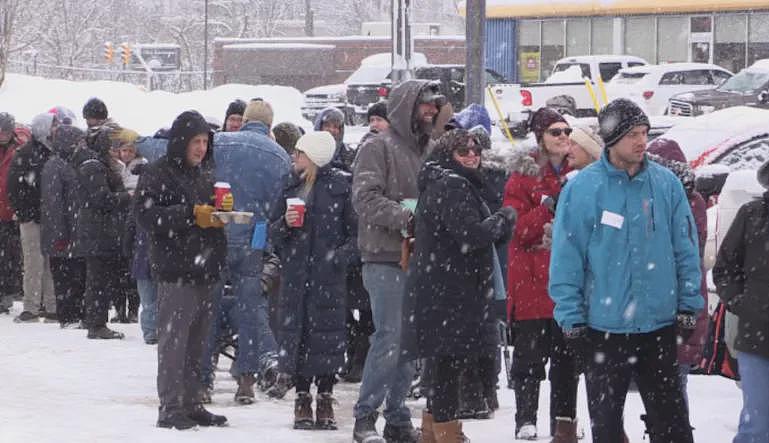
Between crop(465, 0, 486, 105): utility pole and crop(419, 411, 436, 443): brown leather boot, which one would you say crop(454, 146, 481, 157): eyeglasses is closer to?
crop(419, 411, 436, 443): brown leather boot

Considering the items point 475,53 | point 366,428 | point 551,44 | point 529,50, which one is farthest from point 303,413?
point 529,50

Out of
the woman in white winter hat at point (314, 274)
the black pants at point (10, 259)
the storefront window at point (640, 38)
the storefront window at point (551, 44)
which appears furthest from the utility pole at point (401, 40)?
the storefront window at point (551, 44)

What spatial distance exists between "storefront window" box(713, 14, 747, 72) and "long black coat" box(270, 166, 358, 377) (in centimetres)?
3939

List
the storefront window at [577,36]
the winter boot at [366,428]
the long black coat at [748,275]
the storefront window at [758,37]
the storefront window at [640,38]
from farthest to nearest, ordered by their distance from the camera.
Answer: the storefront window at [577,36] < the storefront window at [640,38] < the storefront window at [758,37] < the winter boot at [366,428] < the long black coat at [748,275]

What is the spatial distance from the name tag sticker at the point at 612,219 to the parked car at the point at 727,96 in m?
26.3

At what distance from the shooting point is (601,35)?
50.0 m

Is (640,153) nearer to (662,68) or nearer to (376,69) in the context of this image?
(662,68)

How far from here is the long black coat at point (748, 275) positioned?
661 cm

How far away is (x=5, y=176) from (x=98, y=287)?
2009 millimetres

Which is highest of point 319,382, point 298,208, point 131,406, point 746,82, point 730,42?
point 730,42

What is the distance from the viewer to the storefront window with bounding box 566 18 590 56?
5044 cm

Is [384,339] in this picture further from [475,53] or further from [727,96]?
[727,96]

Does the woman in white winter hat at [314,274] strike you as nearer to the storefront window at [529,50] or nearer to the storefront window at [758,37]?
the storefront window at [758,37]

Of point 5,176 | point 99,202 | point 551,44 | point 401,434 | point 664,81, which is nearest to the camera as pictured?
point 401,434
